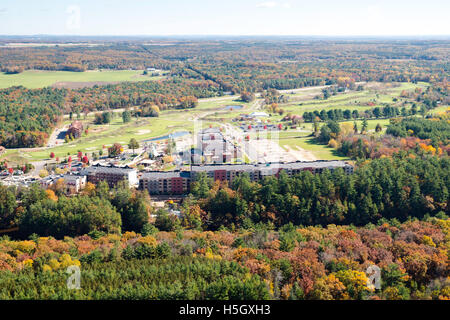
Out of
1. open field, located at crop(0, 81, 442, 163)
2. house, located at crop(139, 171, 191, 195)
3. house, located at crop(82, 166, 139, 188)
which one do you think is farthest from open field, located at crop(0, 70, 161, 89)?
house, located at crop(139, 171, 191, 195)

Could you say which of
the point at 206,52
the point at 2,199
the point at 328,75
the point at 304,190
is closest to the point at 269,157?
the point at 304,190

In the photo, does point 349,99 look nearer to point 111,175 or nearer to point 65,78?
point 111,175

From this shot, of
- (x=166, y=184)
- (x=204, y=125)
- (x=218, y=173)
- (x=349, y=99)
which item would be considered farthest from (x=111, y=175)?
(x=349, y=99)

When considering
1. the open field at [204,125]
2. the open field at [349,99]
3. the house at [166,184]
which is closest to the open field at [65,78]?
the open field at [204,125]

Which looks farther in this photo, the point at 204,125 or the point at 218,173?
the point at 204,125

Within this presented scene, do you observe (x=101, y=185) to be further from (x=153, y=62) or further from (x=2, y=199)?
(x=153, y=62)

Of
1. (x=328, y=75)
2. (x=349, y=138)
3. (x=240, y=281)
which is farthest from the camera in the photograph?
(x=328, y=75)

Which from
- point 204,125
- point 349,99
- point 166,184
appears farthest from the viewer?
point 349,99

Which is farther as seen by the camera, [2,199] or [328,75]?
[328,75]
